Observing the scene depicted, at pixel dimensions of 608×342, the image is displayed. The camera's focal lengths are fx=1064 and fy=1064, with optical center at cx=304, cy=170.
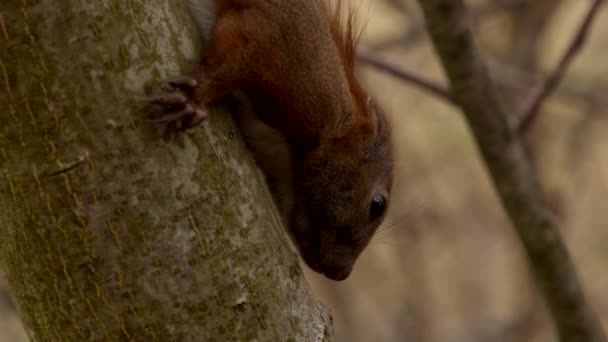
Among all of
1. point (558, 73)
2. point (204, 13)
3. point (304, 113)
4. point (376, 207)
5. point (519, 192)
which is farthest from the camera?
point (558, 73)

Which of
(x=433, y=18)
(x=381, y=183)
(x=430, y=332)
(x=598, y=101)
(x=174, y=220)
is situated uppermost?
(x=174, y=220)

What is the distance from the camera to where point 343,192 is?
2814 millimetres

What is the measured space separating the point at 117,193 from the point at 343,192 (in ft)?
3.37

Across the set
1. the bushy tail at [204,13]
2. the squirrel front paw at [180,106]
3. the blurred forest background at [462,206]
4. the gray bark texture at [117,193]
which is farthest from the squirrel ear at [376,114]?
the blurred forest background at [462,206]

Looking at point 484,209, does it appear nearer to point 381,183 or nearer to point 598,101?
point 598,101

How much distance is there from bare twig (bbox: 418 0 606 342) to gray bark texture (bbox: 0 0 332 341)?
1.30 metres

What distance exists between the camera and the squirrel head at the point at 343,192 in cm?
271

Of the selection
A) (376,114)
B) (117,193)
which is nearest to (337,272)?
(376,114)

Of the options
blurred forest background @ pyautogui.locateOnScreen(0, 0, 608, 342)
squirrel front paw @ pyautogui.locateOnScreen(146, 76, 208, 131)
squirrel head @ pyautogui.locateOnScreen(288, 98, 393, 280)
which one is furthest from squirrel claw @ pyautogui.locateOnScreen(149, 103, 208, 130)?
blurred forest background @ pyautogui.locateOnScreen(0, 0, 608, 342)

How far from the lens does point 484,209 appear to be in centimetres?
768

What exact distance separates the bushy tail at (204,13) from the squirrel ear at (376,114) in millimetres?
684

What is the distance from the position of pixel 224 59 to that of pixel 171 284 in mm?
496

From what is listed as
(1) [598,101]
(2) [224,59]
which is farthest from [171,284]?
(1) [598,101]

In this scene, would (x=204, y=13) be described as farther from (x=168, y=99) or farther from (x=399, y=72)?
(x=399, y=72)
